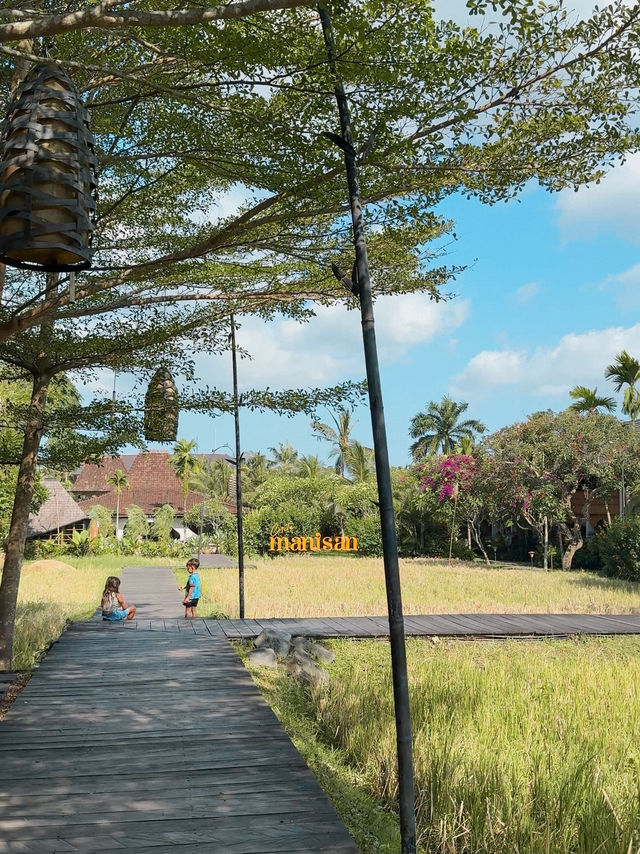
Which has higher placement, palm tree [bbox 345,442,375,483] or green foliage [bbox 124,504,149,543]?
palm tree [bbox 345,442,375,483]

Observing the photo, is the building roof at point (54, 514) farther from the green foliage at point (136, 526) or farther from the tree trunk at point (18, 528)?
the tree trunk at point (18, 528)

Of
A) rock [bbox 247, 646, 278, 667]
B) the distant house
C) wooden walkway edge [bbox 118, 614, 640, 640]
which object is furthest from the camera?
the distant house

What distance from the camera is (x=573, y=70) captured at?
555 centimetres

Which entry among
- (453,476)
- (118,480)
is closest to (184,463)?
(118,480)

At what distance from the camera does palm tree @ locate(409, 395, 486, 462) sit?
55031 mm

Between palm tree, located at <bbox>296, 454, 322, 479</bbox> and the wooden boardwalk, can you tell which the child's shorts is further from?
palm tree, located at <bbox>296, 454, 322, 479</bbox>

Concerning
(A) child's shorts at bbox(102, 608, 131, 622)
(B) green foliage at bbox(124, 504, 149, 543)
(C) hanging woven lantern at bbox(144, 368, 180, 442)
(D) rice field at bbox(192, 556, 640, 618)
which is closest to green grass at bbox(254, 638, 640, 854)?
(C) hanging woven lantern at bbox(144, 368, 180, 442)

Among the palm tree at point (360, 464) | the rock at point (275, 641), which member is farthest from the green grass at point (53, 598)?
the palm tree at point (360, 464)

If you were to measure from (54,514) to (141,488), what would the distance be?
47.7ft

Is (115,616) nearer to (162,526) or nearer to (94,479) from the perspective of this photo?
(162,526)

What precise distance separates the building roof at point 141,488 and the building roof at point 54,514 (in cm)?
964

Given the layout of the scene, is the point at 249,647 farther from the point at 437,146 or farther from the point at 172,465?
the point at 172,465

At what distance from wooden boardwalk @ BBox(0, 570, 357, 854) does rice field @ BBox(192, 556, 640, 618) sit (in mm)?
6356

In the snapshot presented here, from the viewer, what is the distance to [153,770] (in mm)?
5062
